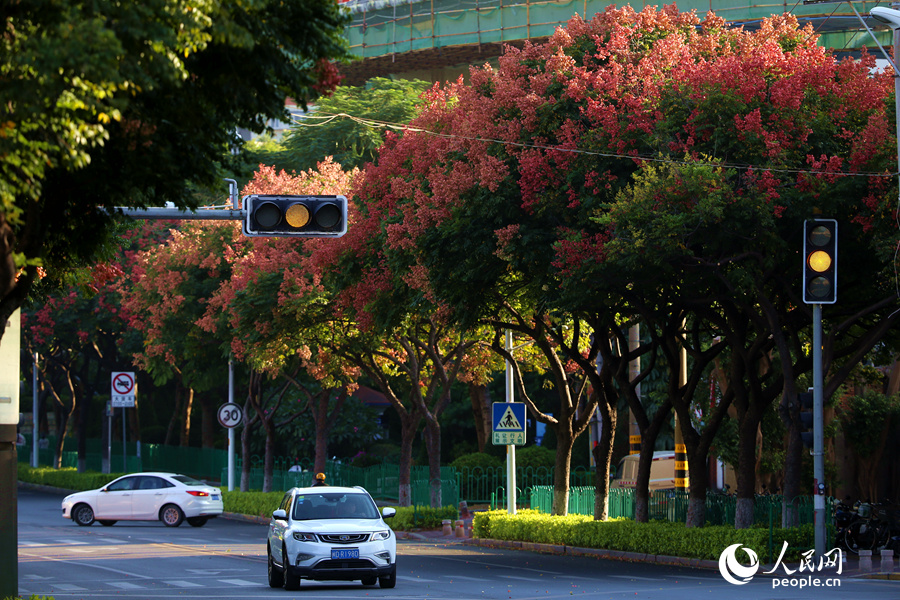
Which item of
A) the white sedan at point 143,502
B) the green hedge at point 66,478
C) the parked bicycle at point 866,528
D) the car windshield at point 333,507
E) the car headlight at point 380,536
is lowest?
the green hedge at point 66,478

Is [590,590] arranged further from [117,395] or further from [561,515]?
[117,395]

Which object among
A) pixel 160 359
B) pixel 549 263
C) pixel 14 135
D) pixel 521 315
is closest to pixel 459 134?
pixel 549 263

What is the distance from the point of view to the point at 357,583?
18.5 meters

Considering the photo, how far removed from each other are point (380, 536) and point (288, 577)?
1392 millimetres

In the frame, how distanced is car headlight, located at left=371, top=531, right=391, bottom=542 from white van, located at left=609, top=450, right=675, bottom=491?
19091 millimetres

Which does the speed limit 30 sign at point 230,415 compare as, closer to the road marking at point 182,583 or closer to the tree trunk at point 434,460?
the tree trunk at point 434,460

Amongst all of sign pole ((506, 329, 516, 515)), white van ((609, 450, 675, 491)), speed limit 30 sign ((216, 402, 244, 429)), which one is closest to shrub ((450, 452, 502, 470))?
white van ((609, 450, 675, 491))

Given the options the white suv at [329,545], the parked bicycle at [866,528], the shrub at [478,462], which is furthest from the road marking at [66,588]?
the shrub at [478,462]

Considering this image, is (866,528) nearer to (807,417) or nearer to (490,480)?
(807,417)

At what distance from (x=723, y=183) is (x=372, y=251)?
8814mm

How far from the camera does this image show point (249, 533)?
30.7 meters

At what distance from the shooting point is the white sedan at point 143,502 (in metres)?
32.1

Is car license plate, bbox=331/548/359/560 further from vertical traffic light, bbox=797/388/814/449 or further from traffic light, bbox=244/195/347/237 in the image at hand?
vertical traffic light, bbox=797/388/814/449
